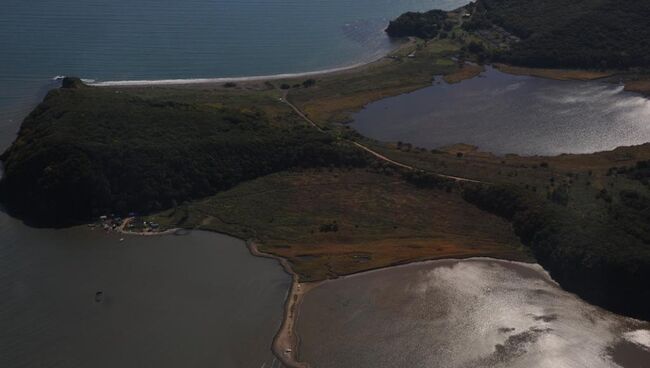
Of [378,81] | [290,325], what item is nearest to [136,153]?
[290,325]

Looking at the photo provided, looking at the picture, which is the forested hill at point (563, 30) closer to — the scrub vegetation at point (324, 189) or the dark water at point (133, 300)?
the scrub vegetation at point (324, 189)

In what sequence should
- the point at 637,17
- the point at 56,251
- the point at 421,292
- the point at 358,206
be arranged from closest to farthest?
the point at 421,292
the point at 56,251
the point at 358,206
the point at 637,17

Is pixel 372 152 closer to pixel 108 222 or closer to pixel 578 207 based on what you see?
pixel 578 207

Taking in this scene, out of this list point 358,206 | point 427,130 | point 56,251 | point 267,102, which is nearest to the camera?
point 56,251

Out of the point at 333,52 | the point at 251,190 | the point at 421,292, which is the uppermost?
the point at 333,52

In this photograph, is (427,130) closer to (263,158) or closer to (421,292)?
(263,158)

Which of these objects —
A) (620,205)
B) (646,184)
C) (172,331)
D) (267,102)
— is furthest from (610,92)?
(172,331)
